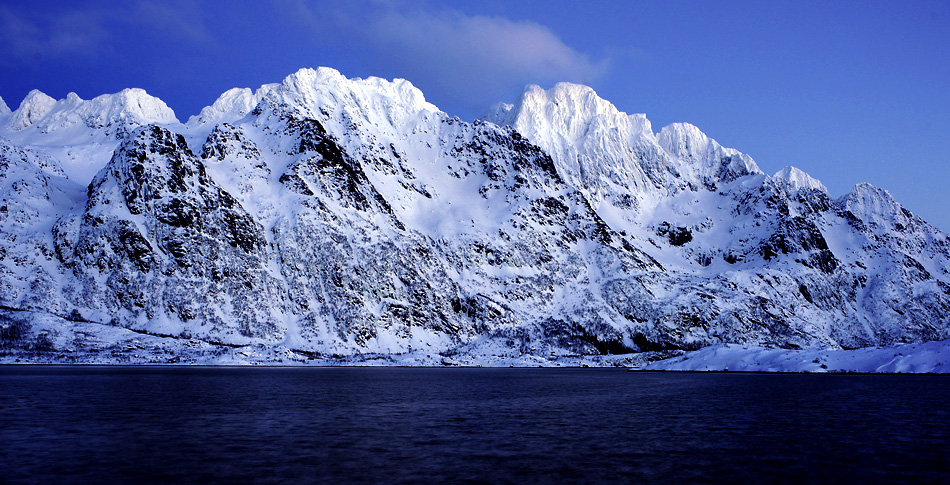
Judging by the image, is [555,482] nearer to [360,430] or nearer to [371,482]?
[371,482]

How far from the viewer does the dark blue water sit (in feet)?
96.3

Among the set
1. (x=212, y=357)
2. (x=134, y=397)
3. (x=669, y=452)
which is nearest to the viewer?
(x=669, y=452)

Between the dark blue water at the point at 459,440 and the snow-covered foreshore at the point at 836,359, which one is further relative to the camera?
the snow-covered foreshore at the point at 836,359

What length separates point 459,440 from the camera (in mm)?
40281

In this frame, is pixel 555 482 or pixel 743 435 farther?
pixel 743 435

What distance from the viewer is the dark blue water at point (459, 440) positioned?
2934 cm

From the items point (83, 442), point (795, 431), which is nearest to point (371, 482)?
point (83, 442)

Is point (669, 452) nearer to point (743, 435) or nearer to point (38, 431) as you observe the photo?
point (743, 435)

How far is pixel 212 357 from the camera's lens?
655ft

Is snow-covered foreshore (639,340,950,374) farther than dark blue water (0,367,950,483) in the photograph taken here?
Yes

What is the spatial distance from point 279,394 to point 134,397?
15488mm

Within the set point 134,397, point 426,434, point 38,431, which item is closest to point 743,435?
point 426,434

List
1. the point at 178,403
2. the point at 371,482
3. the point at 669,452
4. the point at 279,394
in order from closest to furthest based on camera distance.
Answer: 1. the point at 371,482
2. the point at 669,452
3. the point at 178,403
4. the point at 279,394

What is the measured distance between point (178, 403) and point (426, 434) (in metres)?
34.5
